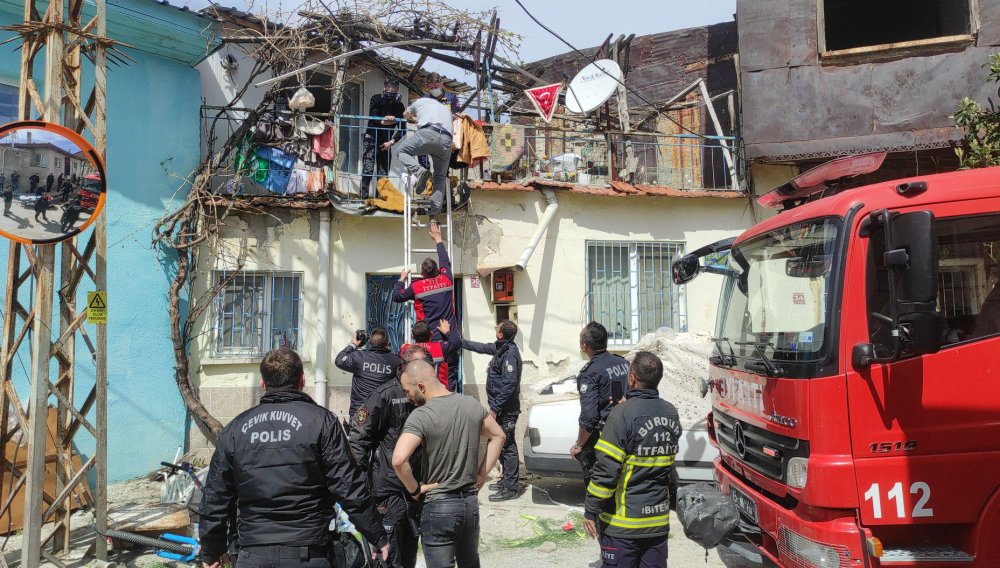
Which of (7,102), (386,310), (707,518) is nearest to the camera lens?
(707,518)

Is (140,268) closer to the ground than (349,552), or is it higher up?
higher up

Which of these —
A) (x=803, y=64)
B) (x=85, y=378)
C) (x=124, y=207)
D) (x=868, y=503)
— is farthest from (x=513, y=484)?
(x=803, y=64)

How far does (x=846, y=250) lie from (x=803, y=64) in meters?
6.83

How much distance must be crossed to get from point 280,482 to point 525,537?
11.9 ft

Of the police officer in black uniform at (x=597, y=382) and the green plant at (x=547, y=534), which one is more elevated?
the police officer in black uniform at (x=597, y=382)

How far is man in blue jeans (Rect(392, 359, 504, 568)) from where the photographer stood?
12.7 feet

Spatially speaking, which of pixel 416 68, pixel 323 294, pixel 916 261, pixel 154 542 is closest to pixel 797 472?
pixel 916 261

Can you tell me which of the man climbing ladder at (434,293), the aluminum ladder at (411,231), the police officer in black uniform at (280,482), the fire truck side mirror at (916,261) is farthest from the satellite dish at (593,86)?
the police officer in black uniform at (280,482)

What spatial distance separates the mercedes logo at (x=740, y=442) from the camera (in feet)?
14.8

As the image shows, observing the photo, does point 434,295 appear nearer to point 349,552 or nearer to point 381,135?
point 381,135

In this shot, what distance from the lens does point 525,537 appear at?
20.7 feet

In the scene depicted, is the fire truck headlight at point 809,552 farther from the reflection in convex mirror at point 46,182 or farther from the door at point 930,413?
the reflection in convex mirror at point 46,182

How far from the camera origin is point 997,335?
3.66 meters

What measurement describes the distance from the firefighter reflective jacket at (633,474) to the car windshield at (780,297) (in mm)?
877
